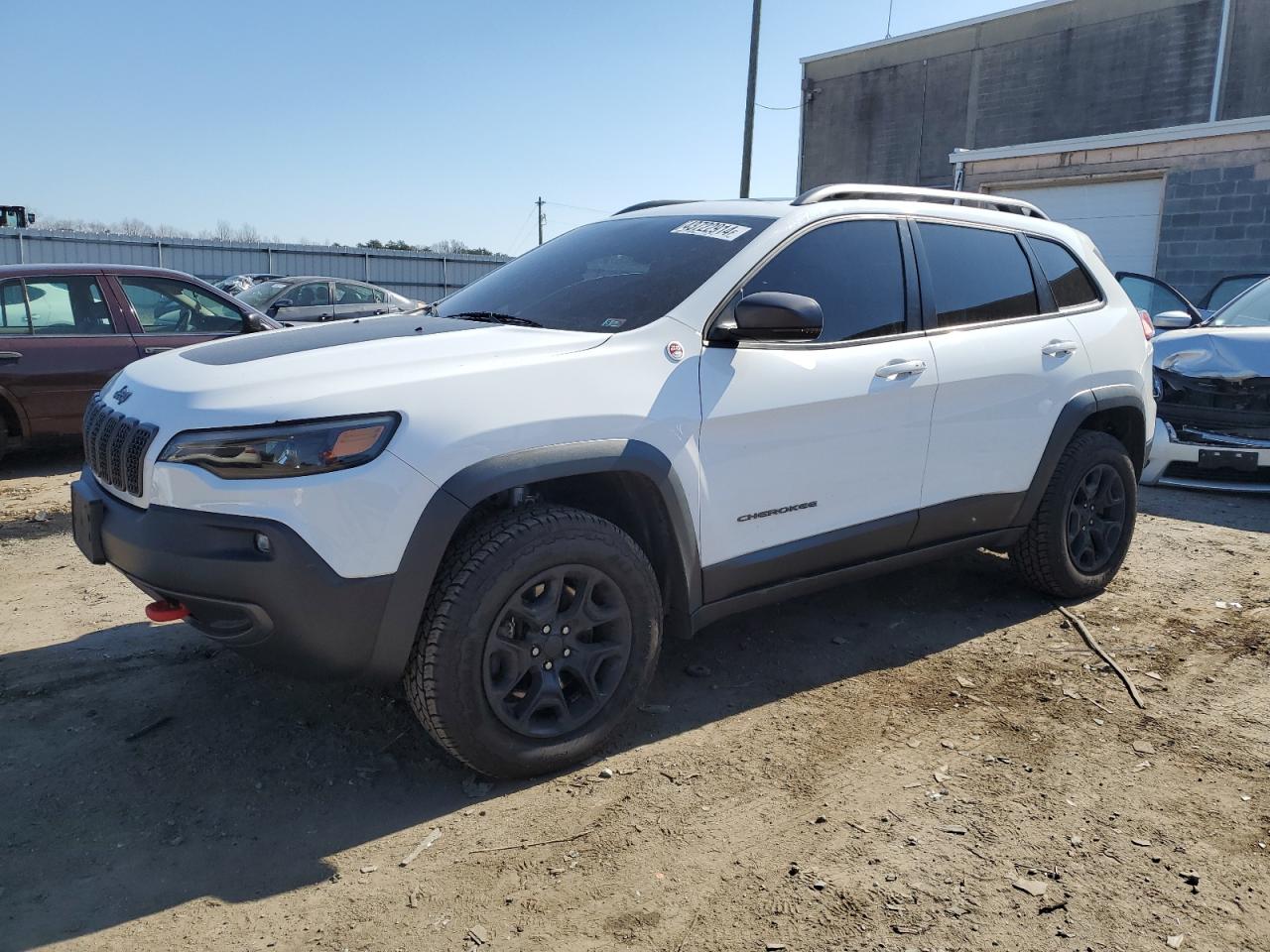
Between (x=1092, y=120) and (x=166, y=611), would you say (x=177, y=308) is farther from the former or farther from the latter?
(x=1092, y=120)

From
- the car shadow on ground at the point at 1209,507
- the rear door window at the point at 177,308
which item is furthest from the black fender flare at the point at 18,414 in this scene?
the car shadow on ground at the point at 1209,507

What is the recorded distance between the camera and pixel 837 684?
3742mm

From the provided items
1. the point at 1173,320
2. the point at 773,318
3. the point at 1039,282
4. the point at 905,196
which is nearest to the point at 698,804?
the point at 773,318

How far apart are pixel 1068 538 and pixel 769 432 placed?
2.06 m

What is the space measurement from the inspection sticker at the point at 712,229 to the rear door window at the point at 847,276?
19cm

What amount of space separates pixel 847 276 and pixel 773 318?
0.74m

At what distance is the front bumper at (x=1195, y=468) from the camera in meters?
6.74

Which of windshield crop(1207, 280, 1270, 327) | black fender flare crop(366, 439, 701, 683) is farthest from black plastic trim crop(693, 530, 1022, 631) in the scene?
windshield crop(1207, 280, 1270, 327)

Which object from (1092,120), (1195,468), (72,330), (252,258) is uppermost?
(1092,120)

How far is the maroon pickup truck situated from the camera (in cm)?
706

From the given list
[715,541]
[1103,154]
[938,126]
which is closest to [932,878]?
[715,541]

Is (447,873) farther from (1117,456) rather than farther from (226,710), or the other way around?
(1117,456)

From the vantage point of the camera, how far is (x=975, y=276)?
4152 millimetres

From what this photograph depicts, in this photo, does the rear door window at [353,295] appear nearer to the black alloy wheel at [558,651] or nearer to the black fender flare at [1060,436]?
the black fender flare at [1060,436]
